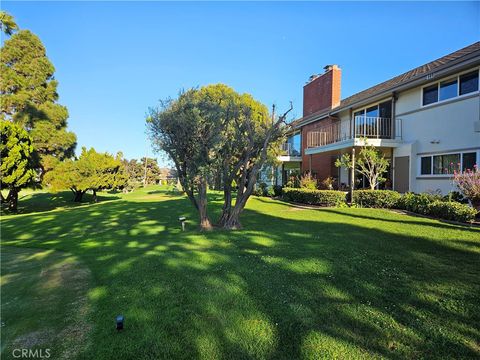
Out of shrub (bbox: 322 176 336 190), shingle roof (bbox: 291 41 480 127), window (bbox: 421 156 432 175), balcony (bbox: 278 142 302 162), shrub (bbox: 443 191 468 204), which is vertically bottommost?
shrub (bbox: 443 191 468 204)

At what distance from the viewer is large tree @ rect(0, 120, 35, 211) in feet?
62.0

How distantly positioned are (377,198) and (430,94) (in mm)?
5377

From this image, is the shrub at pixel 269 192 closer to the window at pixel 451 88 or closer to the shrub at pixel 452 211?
the window at pixel 451 88

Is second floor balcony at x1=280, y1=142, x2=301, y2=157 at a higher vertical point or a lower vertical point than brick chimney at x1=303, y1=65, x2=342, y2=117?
lower

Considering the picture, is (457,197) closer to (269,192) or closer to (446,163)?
(446,163)

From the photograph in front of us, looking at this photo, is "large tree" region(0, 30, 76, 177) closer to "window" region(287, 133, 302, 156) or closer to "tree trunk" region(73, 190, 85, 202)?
"tree trunk" region(73, 190, 85, 202)

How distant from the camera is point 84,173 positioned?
26.8 m

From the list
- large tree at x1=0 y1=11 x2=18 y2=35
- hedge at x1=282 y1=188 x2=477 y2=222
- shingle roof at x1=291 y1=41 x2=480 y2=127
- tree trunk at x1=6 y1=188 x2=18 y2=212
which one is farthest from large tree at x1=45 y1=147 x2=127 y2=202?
shingle roof at x1=291 y1=41 x2=480 y2=127

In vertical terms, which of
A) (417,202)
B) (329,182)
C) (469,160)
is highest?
(469,160)

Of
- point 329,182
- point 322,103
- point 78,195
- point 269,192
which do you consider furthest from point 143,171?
point 329,182

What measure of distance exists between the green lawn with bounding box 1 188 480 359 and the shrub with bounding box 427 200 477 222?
5.05 ft

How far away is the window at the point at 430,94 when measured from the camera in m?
13.9

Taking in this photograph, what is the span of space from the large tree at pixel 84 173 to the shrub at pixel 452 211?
1007 inches

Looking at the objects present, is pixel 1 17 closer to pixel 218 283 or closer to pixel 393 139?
pixel 218 283
